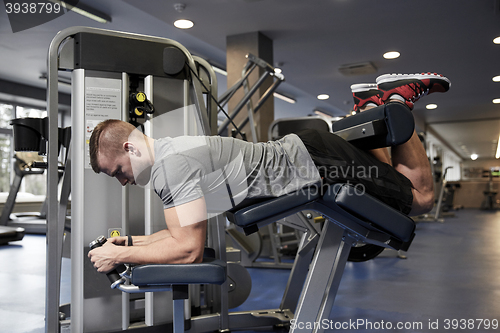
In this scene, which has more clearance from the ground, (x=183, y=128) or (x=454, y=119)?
(x=454, y=119)

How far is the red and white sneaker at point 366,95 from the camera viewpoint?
59.4 inches

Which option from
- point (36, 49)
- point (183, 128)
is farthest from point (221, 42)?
point (183, 128)

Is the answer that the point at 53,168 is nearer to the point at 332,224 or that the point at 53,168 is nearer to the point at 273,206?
the point at 273,206

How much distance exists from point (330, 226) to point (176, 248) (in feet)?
1.68

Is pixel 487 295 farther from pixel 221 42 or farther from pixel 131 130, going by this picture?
pixel 221 42

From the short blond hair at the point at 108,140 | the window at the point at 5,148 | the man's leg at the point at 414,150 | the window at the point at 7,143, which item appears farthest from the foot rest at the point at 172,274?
the window at the point at 5,148

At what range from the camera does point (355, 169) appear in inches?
48.3

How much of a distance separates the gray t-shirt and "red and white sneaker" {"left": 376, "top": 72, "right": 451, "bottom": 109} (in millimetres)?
412

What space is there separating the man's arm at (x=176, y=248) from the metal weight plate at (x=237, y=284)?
1076 mm

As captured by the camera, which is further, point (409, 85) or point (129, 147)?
point (409, 85)

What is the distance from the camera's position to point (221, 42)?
495 centimetres

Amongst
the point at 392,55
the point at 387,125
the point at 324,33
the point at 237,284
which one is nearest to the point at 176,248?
the point at 387,125

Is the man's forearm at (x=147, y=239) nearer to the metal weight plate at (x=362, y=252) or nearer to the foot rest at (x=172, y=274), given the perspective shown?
the foot rest at (x=172, y=274)

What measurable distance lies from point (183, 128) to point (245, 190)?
84cm
